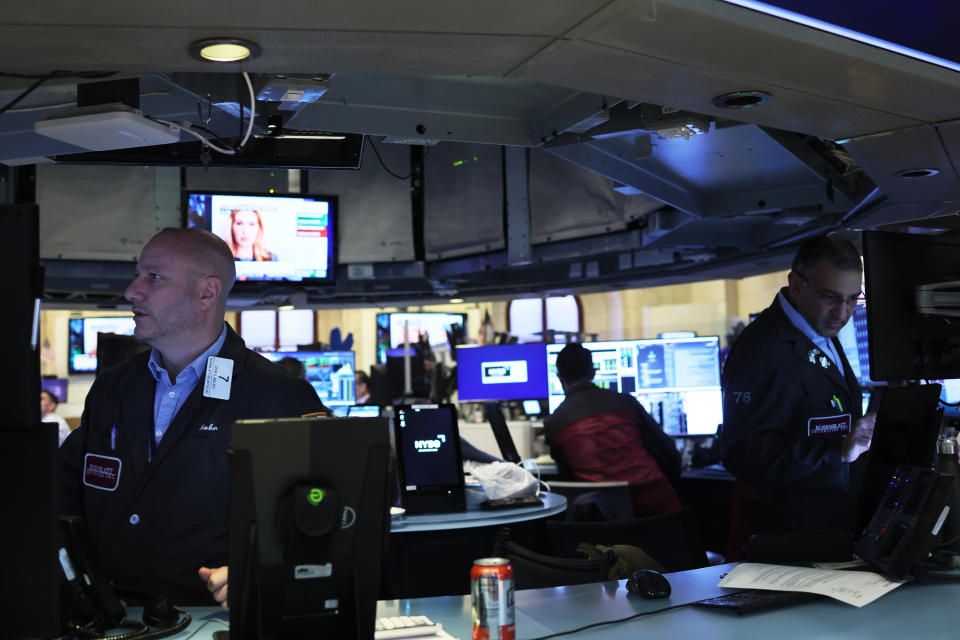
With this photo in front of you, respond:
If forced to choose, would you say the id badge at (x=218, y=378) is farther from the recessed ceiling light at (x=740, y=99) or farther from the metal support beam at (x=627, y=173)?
the metal support beam at (x=627, y=173)

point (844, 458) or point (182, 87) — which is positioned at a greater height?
point (182, 87)

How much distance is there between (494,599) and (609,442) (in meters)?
3.10

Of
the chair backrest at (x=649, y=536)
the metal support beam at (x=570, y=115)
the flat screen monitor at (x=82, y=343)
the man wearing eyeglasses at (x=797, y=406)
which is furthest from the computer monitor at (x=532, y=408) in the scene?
the flat screen monitor at (x=82, y=343)

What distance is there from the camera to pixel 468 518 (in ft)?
11.6

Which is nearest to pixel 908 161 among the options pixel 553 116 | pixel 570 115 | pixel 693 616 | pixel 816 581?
pixel 570 115

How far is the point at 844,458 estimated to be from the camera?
2549 mm

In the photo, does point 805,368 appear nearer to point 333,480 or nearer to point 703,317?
point 333,480

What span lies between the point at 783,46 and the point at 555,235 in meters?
3.64

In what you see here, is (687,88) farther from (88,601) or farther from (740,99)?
(88,601)

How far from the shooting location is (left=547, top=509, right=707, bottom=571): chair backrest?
2816 mm

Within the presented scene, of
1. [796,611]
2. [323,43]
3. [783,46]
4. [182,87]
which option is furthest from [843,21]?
[182,87]

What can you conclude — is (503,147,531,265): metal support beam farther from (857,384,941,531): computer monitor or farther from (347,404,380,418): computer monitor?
(857,384,941,531): computer monitor

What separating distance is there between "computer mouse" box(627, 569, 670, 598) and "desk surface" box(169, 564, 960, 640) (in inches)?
0.7

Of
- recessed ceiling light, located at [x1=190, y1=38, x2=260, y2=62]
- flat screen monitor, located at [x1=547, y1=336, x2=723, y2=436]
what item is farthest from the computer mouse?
flat screen monitor, located at [x1=547, y1=336, x2=723, y2=436]
